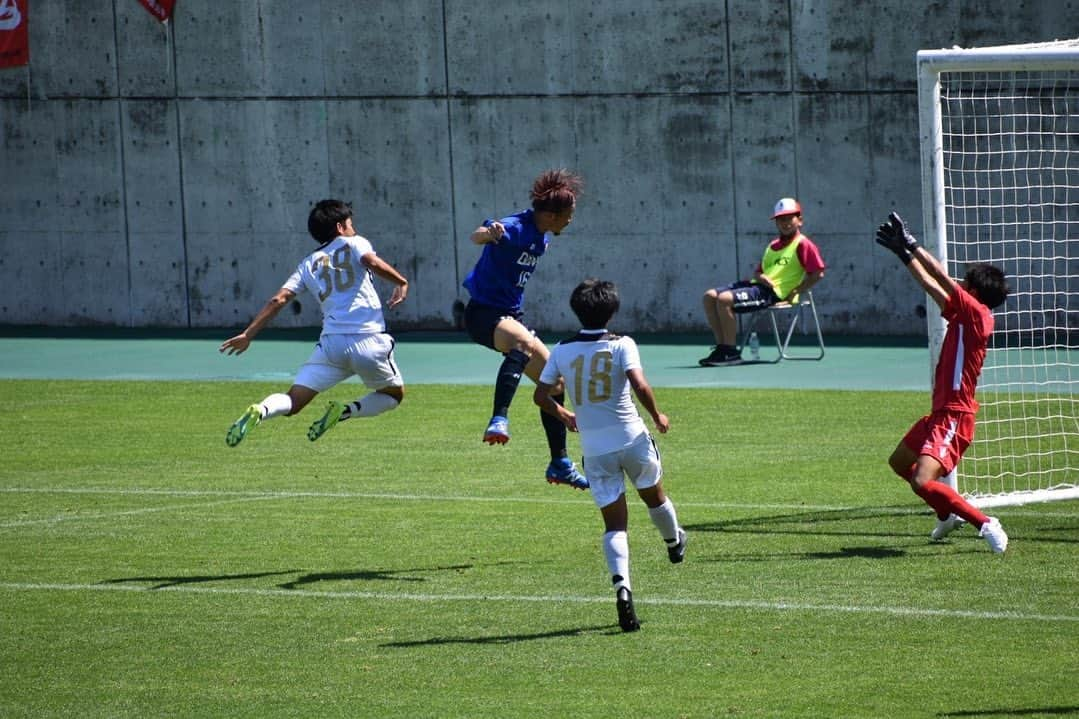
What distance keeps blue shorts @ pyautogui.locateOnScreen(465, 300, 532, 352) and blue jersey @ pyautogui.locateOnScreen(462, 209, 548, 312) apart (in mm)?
32

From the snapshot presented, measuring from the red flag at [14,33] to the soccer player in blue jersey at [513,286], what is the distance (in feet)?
56.7

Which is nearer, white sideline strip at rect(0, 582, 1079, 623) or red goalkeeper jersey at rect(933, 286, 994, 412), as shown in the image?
white sideline strip at rect(0, 582, 1079, 623)

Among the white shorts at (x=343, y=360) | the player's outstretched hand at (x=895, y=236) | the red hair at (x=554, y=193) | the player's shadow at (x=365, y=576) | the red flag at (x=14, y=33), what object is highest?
the red flag at (x=14, y=33)

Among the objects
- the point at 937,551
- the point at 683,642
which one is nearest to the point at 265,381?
the point at 937,551

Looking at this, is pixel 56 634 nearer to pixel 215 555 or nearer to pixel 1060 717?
pixel 215 555

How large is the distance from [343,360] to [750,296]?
31.6 ft

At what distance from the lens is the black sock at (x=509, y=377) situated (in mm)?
11992

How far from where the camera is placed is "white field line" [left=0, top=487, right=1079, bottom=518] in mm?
12445

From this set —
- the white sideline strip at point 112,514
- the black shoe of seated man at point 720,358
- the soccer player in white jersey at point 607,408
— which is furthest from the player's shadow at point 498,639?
the black shoe of seated man at point 720,358

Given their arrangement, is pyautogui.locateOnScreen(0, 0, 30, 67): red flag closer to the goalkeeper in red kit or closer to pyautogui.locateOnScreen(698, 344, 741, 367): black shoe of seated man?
pyautogui.locateOnScreen(698, 344, 741, 367): black shoe of seated man

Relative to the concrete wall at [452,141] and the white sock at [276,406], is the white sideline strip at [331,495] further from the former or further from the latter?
the concrete wall at [452,141]

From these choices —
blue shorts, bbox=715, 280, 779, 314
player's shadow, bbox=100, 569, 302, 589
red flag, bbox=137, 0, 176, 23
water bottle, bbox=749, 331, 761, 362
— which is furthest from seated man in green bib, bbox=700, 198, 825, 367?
player's shadow, bbox=100, 569, 302, 589

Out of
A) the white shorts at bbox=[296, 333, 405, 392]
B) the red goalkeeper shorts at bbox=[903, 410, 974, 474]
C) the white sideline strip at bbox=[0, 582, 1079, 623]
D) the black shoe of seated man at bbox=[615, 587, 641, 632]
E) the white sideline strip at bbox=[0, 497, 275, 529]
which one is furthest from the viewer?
the white sideline strip at bbox=[0, 497, 275, 529]

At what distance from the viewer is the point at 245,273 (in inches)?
1053
